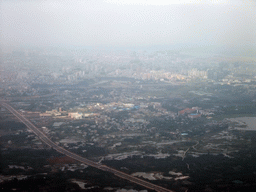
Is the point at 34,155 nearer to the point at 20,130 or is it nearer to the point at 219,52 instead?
the point at 20,130

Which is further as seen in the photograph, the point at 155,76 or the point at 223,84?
the point at 155,76

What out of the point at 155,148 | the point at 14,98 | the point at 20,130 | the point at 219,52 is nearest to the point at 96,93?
the point at 14,98

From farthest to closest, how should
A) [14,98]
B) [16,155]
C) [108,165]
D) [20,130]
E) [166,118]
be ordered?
[14,98] → [166,118] → [20,130] → [16,155] → [108,165]

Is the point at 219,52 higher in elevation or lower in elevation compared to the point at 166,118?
higher

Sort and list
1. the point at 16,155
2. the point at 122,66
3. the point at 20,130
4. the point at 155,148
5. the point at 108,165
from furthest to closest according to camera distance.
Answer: the point at 122,66 < the point at 20,130 < the point at 155,148 < the point at 16,155 < the point at 108,165

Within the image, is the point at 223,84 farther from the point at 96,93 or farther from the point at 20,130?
the point at 20,130

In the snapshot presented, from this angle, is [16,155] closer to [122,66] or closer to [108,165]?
[108,165]

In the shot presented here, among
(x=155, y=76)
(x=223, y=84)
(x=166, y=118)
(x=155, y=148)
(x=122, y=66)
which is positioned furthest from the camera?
(x=122, y=66)

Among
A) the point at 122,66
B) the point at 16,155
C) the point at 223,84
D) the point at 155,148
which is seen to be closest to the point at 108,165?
the point at 155,148

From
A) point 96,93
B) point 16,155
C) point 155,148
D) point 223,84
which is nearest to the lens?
point 16,155
